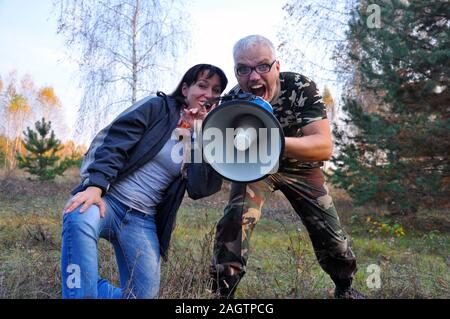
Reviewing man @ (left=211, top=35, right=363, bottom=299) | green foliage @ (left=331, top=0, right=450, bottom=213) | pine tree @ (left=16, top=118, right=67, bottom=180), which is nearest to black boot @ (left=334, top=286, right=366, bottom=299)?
man @ (left=211, top=35, right=363, bottom=299)

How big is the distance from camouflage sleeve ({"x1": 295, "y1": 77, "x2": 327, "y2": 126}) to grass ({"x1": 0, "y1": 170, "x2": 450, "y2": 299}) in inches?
31.1

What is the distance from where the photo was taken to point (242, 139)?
2.27 metres

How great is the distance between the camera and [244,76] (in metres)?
2.65

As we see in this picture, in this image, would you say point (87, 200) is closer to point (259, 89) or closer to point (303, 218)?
point (259, 89)

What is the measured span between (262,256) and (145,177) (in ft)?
9.90

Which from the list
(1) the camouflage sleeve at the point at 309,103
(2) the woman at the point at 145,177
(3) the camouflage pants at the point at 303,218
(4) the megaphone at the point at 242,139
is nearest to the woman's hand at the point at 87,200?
(2) the woman at the point at 145,177

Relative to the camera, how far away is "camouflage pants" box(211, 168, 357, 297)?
2.78 m

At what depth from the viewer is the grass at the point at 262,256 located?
284 centimetres

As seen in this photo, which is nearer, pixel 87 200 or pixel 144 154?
pixel 87 200

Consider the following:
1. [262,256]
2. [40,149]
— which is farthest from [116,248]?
[40,149]

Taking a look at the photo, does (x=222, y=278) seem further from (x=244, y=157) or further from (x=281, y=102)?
(x=281, y=102)

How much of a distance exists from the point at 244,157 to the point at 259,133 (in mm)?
162

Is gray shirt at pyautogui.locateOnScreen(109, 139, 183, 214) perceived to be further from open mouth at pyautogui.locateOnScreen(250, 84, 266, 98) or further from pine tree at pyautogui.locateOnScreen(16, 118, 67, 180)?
pine tree at pyautogui.locateOnScreen(16, 118, 67, 180)
